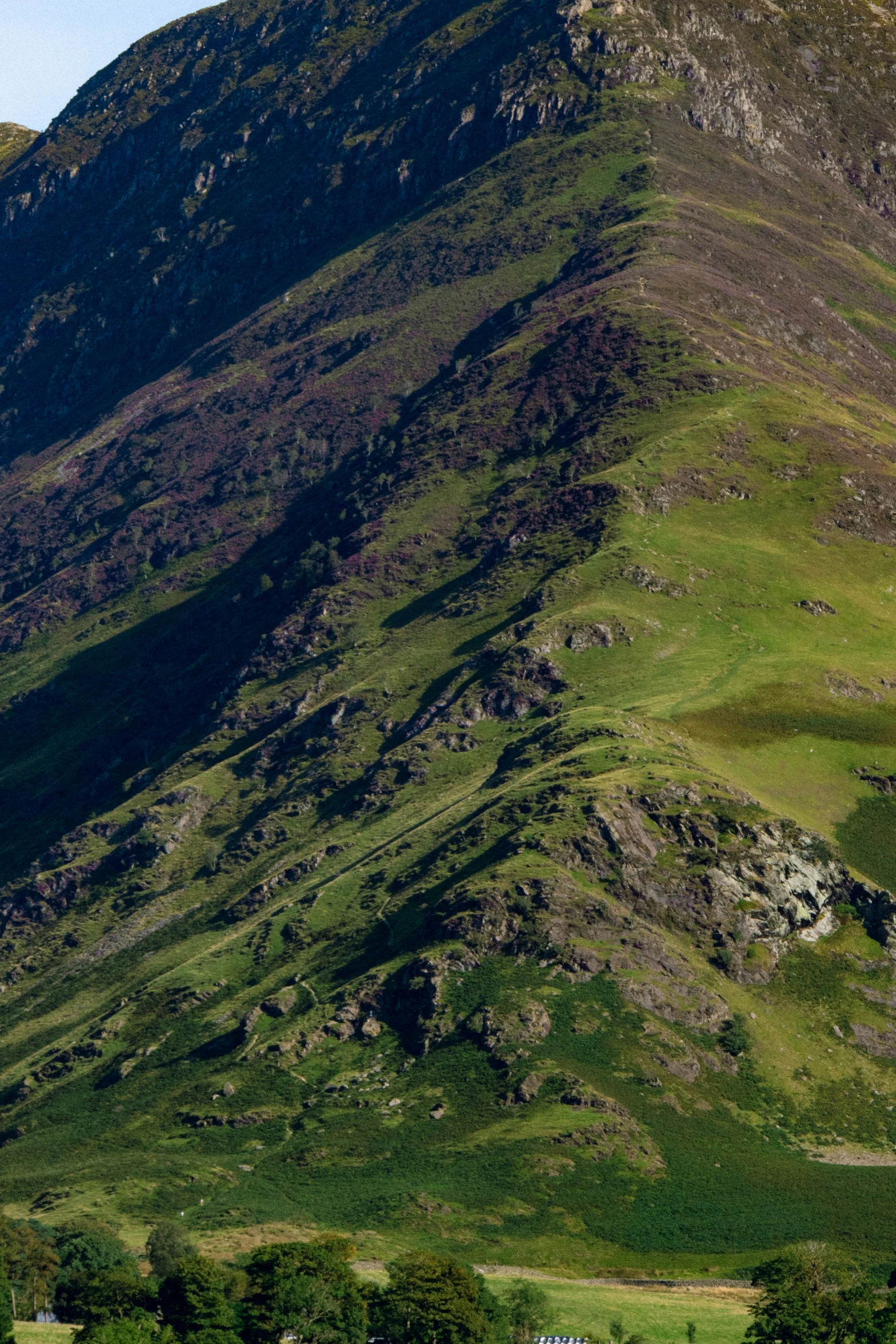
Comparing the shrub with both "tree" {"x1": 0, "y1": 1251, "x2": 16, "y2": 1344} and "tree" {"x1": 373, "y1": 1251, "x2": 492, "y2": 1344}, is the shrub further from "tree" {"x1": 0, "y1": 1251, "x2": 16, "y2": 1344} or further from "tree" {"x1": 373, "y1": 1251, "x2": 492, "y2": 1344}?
"tree" {"x1": 0, "y1": 1251, "x2": 16, "y2": 1344}

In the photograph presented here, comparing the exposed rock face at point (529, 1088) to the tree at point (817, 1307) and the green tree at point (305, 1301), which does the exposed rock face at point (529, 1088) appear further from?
the green tree at point (305, 1301)

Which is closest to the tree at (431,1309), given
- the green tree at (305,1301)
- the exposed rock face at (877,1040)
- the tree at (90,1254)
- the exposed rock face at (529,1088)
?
the green tree at (305,1301)

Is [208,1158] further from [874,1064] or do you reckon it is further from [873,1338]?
[873,1338]

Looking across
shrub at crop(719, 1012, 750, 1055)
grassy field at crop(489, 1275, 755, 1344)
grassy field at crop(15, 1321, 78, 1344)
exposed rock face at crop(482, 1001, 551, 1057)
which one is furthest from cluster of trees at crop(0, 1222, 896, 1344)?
exposed rock face at crop(482, 1001, 551, 1057)

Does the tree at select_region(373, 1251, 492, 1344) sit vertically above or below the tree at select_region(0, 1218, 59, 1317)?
below

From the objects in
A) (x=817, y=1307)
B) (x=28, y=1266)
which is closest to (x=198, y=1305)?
(x=28, y=1266)

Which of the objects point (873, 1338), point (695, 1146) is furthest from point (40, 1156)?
point (873, 1338)

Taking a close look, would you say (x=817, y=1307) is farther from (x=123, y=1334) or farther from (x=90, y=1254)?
(x=90, y=1254)
